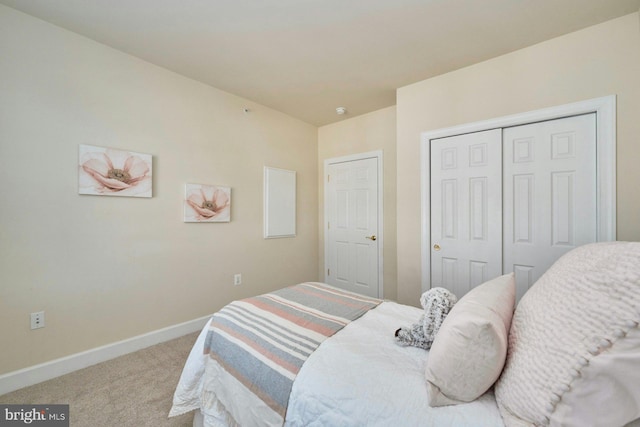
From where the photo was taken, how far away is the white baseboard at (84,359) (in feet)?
5.81

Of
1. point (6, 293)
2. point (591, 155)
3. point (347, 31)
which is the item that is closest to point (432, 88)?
point (347, 31)

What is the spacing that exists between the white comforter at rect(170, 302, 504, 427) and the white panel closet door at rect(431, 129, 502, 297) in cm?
159

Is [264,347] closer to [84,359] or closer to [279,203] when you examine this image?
[84,359]

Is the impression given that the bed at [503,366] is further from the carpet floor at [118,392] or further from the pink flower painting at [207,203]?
the pink flower painting at [207,203]

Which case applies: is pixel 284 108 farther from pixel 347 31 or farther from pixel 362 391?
pixel 362 391

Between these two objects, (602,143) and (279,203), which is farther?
(279,203)

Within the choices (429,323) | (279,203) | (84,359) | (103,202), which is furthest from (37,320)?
(429,323)

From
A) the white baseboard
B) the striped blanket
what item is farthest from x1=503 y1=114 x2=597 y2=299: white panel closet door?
the white baseboard

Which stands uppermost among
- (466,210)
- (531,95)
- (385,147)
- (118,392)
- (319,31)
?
(319,31)

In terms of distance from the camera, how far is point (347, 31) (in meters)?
1.97

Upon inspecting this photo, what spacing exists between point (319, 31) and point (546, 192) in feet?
7.34

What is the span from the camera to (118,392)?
1752mm

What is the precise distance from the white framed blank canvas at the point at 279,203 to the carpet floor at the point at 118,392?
171cm

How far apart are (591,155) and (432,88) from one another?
1407 millimetres
